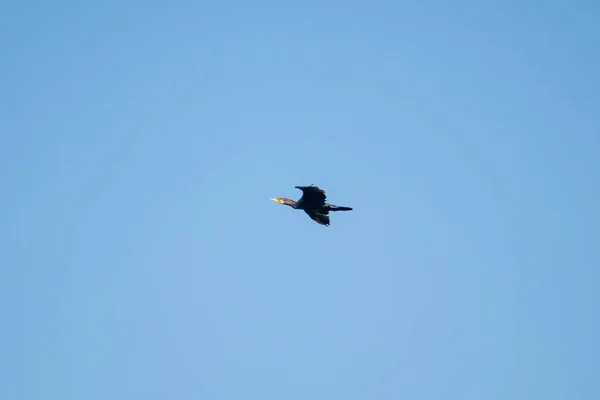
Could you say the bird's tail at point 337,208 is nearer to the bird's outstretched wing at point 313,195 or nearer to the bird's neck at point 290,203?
the bird's outstretched wing at point 313,195

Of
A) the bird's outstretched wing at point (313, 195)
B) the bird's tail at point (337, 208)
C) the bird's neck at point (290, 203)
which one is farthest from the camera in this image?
the bird's neck at point (290, 203)

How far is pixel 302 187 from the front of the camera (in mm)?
82625

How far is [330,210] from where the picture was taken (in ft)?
282

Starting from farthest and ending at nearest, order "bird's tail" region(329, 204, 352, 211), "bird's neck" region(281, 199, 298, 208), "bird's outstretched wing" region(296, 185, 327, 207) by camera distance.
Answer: "bird's neck" region(281, 199, 298, 208) → "bird's tail" region(329, 204, 352, 211) → "bird's outstretched wing" region(296, 185, 327, 207)

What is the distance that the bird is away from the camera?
275 ft

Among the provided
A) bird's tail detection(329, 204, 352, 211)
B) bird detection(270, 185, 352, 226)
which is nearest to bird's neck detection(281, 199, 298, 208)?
bird detection(270, 185, 352, 226)

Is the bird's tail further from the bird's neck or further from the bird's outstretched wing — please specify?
the bird's neck

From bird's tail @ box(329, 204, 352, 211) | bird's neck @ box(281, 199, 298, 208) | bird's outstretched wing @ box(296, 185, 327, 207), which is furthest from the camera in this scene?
bird's neck @ box(281, 199, 298, 208)

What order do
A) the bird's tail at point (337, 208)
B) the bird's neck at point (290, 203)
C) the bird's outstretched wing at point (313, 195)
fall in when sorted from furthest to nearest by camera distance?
the bird's neck at point (290, 203), the bird's tail at point (337, 208), the bird's outstretched wing at point (313, 195)

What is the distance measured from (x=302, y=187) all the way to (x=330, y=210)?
153 inches

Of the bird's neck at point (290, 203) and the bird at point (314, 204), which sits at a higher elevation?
the bird's neck at point (290, 203)

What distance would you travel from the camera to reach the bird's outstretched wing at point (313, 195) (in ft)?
272

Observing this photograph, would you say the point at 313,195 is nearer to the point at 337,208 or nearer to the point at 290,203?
the point at 337,208

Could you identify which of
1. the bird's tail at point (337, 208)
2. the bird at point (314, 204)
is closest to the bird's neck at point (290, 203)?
the bird at point (314, 204)
